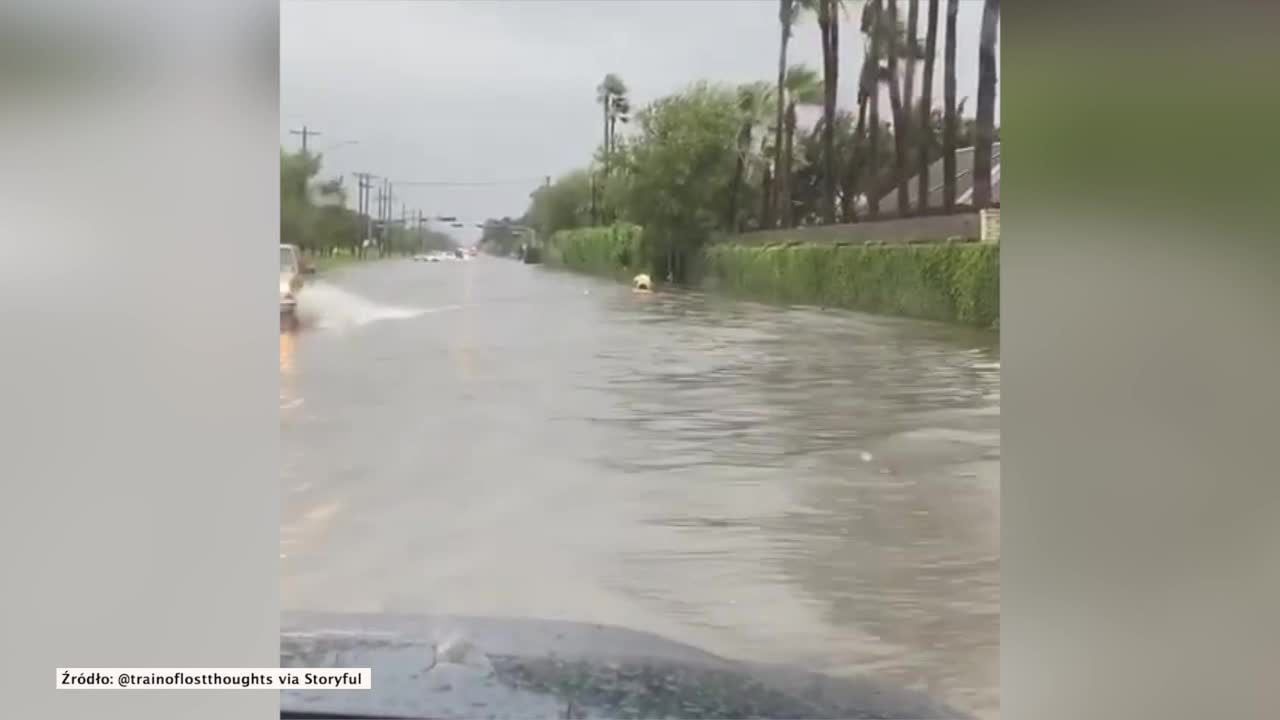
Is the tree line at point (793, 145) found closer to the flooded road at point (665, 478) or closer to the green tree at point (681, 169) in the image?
the green tree at point (681, 169)

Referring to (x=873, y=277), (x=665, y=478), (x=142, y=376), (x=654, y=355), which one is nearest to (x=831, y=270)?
(x=873, y=277)

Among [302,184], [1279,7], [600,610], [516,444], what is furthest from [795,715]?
[1279,7]

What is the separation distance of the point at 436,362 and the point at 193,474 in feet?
1.98

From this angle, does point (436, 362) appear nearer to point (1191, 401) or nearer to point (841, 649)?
point (841, 649)

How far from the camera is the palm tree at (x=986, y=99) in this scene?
7.39 ft

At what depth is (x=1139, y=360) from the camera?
2207mm

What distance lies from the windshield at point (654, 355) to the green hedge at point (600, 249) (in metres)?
0.02

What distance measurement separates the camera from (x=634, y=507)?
7.66 feet

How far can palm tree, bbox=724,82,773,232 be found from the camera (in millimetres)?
2355

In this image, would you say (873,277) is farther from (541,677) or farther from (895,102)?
(541,677)

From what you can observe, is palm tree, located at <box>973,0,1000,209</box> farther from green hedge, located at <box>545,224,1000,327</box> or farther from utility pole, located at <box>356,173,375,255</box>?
utility pole, located at <box>356,173,375,255</box>

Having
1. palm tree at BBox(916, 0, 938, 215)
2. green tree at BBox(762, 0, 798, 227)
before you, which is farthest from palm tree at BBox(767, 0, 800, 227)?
palm tree at BBox(916, 0, 938, 215)

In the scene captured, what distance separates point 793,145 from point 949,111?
368 mm

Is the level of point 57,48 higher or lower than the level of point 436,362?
higher
